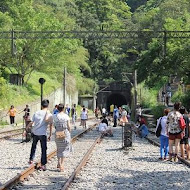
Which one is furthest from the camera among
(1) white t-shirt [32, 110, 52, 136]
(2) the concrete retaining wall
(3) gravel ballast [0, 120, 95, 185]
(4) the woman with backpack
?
(2) the concrete retaining wall

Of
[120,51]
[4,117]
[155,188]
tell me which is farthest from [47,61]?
[120,51]

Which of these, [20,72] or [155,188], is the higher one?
[20,72]

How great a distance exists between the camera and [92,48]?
93375mm

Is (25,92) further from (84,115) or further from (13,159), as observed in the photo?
(13,159)

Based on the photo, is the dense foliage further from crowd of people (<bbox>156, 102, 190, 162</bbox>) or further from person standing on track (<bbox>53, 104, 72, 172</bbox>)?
person standing on track (<bbox>53, 104, 72, 172</bbox>)

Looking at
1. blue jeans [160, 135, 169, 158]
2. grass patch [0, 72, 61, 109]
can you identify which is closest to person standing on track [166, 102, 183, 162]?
blue jeans [160, 135, 169, 158]

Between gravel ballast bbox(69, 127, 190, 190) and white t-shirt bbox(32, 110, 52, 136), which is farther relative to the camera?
white t-shirt bbox(32, 110, 52, 136)

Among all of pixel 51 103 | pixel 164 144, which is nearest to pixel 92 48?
pixel 51 103

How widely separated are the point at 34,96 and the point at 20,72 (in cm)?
343

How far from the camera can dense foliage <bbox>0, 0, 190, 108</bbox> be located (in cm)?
3478

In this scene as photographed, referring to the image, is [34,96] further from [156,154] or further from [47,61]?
[156,154]

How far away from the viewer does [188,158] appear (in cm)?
1438

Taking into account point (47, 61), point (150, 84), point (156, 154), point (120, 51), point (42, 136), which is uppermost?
point (120, 51)

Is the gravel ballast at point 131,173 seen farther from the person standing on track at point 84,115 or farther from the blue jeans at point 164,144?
the person standing on track at point 84,115
